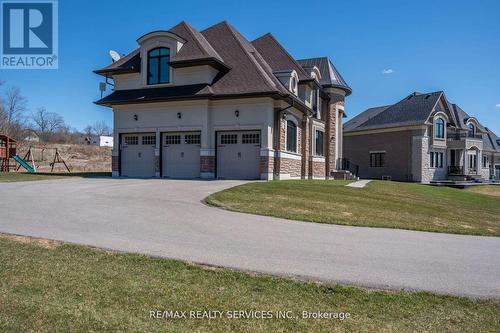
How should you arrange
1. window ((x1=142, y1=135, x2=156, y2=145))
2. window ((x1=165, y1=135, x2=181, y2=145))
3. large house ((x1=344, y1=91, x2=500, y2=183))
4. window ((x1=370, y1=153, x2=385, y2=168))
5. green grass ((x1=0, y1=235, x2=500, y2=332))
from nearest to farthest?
green grass ((x1=0, y1=235, x2=500, y2=332)), window ((x1=165, y1=135, x2=181, y2=145)), window ((x1=142, y1=135, x2=156, y2=145)), large house ((x1=344, y1=91, x2=500, y2=183)), window ((x1=370, y1=153, x2=385, y2=168))

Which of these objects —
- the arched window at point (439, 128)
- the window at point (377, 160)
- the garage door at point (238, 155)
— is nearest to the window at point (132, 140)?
the garage door at point (238, 155)

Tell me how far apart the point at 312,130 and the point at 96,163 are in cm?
3190

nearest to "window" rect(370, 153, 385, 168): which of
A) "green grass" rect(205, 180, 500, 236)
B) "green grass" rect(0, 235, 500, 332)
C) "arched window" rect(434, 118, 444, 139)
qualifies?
"arched window" rect(434, 118, 444, 139)

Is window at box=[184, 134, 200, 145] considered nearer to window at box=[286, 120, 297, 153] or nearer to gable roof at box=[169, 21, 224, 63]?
gable roof at box=[169, 21, 224, 63]

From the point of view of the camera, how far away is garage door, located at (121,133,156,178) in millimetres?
24781

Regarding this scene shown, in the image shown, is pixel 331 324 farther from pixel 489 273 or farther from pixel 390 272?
pixel 489 273

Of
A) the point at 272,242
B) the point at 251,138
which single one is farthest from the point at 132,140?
the point at 272,242

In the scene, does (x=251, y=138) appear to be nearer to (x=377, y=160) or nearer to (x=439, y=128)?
(x=377, y=160)

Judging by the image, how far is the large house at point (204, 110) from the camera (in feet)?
73.7

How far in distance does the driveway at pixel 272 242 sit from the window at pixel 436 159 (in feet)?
110

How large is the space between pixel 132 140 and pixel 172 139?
2.97 metres

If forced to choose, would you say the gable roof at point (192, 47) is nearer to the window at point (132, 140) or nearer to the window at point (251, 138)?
the window at point (251, 138)

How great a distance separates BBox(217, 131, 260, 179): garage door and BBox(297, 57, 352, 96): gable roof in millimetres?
12186

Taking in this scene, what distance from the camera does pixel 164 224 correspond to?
9758mm
